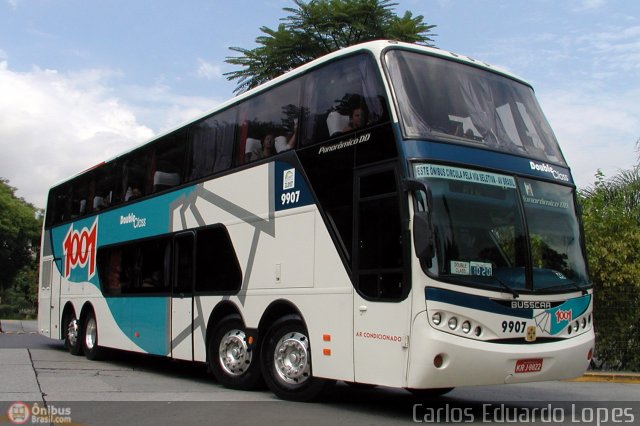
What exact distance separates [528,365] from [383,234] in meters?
2.03

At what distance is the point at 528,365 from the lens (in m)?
7.66

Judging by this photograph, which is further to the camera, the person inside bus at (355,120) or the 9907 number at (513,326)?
the person inside bus at (355,120)

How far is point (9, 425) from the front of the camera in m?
7.38

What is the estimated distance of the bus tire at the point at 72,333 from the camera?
16.4 m

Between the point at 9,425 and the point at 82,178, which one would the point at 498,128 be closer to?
the point at 9,425

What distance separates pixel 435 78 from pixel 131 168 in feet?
24.6

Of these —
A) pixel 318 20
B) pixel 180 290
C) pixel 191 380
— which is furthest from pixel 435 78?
pixel 318 20

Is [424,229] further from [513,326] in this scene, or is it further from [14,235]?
[14,235]

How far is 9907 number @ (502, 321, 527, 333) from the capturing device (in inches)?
297

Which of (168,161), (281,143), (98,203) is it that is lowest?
(98,203)

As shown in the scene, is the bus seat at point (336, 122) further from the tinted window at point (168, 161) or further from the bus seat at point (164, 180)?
the bus seat at point (164, 180)

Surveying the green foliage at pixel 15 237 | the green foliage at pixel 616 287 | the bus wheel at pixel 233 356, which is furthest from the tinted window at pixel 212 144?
the green foliage at pixel 15 237

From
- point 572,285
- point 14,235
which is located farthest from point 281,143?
point 14,235

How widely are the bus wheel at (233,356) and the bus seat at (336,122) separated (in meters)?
3.16
